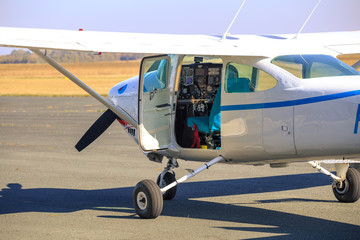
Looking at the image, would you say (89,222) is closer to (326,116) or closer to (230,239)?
(230,239)

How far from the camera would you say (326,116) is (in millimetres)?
7328

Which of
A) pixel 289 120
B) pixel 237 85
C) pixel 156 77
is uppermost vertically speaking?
pixel 156 77

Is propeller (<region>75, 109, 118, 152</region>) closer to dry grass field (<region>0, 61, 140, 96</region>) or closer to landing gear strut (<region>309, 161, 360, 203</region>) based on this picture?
landing gear strut (<region>309, 161, 360, 203</region>)

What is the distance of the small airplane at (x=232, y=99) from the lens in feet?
24.3

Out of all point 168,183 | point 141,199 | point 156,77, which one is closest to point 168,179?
point 168,183

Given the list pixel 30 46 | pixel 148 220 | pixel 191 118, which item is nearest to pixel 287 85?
pixel 191 118

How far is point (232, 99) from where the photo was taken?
8.27 metres

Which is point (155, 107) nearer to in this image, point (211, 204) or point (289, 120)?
point (211, 204)

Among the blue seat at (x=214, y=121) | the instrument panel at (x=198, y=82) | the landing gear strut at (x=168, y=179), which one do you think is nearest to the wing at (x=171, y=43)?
the instrument panel at (x=198, y=82)

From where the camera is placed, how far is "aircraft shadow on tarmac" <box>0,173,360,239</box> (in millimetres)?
7887

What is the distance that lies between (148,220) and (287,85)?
2.65 m

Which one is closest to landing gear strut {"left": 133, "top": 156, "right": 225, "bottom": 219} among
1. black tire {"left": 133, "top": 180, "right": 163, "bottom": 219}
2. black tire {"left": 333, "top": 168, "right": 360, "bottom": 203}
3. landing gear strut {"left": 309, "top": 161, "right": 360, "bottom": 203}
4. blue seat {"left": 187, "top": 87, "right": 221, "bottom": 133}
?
black tire {"left": 133, "top": 180, "right": 163, "bottom": 219}

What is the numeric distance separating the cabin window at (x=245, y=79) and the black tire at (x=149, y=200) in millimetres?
1695

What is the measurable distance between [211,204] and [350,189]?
7.04 ft
